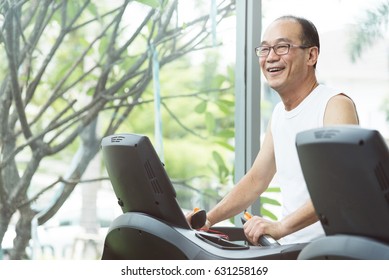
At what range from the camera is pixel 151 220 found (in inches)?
75.5

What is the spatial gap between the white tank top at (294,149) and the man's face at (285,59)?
9 centimetres

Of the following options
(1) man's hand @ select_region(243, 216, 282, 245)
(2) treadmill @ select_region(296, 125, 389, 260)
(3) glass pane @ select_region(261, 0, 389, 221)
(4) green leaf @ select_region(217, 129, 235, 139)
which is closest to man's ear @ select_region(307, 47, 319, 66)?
(1) man's hand @ select_region(243, 216, 282, 245)

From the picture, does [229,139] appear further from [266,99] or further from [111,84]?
[111,84]

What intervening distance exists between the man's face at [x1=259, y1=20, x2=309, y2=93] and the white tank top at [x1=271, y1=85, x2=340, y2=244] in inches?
3.4

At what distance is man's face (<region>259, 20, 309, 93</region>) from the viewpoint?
2266mm

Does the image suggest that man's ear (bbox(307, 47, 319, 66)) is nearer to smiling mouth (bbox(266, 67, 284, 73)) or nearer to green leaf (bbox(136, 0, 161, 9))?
smiling mouth (bbox(266, 67, 284, 73))

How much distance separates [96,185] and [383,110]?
1.54 metres

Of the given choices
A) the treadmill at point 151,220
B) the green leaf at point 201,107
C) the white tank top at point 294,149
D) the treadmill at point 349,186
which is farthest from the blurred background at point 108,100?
the treadmill at point 349,186

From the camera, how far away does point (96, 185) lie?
3643mm

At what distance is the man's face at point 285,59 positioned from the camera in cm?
227

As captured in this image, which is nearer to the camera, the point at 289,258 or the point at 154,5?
the point at 289,258

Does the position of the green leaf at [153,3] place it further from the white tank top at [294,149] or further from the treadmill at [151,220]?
the treadmill at [151,220]
